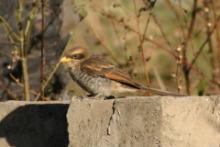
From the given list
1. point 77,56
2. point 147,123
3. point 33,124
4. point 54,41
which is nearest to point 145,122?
point 147,123

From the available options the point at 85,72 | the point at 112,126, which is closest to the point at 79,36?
the point at 85,72

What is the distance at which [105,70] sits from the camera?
6.55 metres

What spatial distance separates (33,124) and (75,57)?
1214mm

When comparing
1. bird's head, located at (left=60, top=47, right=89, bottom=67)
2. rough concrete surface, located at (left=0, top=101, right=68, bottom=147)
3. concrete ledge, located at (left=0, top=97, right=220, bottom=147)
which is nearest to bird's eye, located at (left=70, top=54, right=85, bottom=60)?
bird's head, located at (left=60, top=47, right=89, bottom=67)

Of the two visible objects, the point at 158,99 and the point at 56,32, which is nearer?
the point at 158,99

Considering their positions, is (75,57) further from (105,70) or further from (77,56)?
(105,70)

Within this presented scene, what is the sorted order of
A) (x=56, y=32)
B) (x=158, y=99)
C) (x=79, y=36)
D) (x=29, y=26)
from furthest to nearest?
(x=79, y=36)
(x=56, y=32)
(x=29, y=26)
(x=158, y=99)

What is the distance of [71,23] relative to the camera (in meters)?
8.10

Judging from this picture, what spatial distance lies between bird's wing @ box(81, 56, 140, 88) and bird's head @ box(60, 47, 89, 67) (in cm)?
11

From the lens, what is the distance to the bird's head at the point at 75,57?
22.4ft

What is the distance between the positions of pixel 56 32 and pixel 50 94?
587 mm

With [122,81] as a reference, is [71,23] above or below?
above

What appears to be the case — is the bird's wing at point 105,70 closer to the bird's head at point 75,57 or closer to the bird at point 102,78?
the bird at point 102,78

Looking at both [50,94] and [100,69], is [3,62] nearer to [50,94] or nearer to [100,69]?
[50,94]
